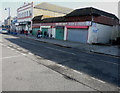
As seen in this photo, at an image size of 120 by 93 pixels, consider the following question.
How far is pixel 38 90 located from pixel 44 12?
1337 inches

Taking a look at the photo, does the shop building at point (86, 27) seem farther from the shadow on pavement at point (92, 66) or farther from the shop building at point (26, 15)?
the shop building at point (26, 15)

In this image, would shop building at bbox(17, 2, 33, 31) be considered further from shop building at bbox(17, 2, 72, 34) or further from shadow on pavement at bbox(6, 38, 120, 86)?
shadow on pavement at bbox(6, 38, 120, 86)

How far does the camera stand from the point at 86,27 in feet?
58.2

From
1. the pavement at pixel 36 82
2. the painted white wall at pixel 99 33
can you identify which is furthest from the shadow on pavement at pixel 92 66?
the painted white wall at pixel 99 33

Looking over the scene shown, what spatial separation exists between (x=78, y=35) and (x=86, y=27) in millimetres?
2335

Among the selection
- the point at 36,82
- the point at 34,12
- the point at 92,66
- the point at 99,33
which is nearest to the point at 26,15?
the point at 34,12

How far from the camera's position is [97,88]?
3846 millimetres

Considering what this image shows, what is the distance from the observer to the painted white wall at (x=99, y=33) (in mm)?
17547

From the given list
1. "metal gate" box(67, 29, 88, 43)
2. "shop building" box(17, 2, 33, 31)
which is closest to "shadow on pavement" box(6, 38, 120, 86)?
"metal gate" box(67, 29, 88, 43)

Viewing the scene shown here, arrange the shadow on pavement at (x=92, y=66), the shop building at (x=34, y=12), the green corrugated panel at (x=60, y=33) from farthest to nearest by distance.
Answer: the shop building at (x=34, y=12), the green corrugated panel at (x=60, y=33), the shadow on pavement at (x=92, y=66)

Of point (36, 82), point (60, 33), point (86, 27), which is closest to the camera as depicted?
point (36, 82)

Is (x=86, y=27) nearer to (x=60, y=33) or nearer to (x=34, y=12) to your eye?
(x=60, y=33)

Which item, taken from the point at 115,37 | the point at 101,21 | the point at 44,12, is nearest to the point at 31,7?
the point at 44,12

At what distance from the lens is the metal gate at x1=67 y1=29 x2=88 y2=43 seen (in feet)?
60.4
